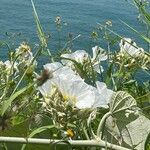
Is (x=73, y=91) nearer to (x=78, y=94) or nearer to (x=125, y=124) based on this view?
(x=78, y=94)

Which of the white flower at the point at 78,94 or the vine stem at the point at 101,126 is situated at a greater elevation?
the white flower at the point at 78,94

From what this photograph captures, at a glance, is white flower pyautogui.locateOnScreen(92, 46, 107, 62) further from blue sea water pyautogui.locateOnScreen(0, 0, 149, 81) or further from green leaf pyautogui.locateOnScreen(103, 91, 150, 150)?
blue sea water pyautogui.locateOnScreen(0, 0, 149, 81)

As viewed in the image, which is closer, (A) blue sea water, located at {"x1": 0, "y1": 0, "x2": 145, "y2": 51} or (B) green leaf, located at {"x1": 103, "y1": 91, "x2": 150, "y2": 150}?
(B) green leaf, located at {"x1": 103, "y1": 91, "x2": 150, "y2": 150}

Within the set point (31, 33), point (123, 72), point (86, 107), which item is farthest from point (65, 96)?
point (31, 33)

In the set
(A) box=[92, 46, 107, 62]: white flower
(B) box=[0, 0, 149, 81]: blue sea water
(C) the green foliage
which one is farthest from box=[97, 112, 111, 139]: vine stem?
(B) box=[0, 0, 149, 81]: blue sea water

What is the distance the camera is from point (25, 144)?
28.3 inches

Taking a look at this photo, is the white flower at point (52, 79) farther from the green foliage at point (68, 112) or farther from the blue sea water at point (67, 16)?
the blue sea water at point (67, 16)

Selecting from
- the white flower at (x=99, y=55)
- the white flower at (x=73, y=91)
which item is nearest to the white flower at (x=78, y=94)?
the white flower at (x=73, y=91)

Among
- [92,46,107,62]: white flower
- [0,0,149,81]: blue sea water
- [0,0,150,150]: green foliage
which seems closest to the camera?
[0,0,150,150]: green foliage

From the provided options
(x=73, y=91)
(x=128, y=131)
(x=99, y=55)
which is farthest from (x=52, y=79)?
(x=99, y=55)

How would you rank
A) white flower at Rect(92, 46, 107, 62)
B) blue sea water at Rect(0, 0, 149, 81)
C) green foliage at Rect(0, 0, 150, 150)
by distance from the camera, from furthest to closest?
1. blue sea water at Rect(0, 0, 149, 81)
2. white flower at Rect(92, 46, 107, 62)
3. green foliage at Rect(0, 0, 150, 150)

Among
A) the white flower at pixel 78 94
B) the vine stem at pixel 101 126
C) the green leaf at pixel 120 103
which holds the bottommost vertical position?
the vine stem at pixel 101 126

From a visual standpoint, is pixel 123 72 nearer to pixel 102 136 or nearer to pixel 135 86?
pixel 135 86

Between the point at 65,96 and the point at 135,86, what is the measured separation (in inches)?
24.0
